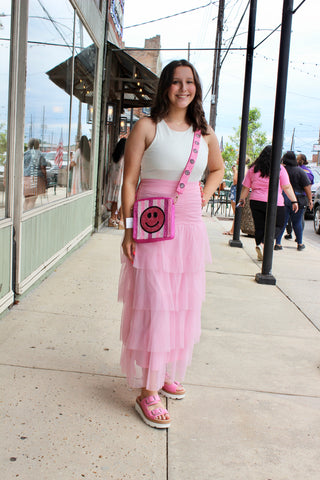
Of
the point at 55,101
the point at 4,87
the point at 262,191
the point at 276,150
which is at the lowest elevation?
the point at 262,191

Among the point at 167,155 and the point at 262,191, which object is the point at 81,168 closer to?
the point at 262,191

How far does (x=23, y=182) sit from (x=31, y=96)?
90 centimetres

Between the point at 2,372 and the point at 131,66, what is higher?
the point at 131,66

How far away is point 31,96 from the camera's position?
4695mm

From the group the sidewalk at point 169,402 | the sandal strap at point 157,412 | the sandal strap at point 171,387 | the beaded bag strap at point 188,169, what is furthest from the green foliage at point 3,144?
the sandal strap at point 157,412

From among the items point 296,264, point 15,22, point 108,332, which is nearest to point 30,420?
point 108,332

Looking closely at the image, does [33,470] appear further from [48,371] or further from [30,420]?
[48,371]

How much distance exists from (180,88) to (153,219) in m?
0.74

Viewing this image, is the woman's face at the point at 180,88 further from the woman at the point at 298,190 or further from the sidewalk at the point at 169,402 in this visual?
the woman at the point at 298,190

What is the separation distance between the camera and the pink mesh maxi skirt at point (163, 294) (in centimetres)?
266

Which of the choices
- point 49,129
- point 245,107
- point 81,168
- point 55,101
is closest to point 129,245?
point 49,129

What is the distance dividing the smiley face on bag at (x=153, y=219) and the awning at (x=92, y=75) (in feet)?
11.0

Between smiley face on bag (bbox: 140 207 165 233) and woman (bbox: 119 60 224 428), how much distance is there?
3.7 inches

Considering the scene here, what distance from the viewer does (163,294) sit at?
8.71 ft
